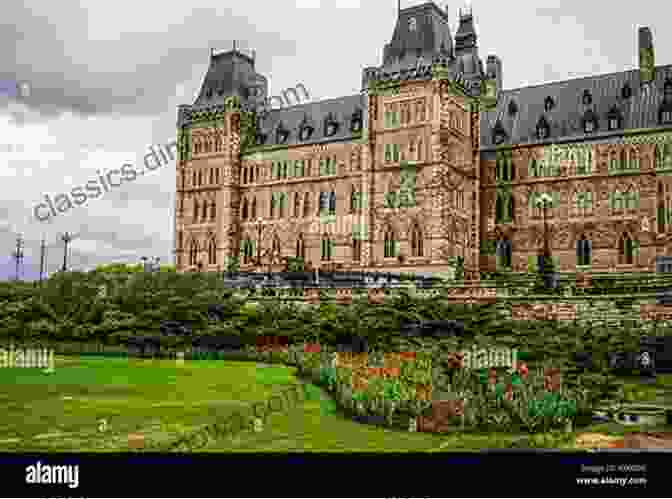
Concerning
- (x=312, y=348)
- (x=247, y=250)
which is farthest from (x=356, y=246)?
(x=312, y=348)

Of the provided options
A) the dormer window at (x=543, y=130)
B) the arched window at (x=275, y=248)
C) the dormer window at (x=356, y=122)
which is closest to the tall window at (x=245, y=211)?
the arched window at (x=275, y=248)

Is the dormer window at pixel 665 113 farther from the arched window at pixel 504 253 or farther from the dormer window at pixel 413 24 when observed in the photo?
the dormer window at pixel 413 24

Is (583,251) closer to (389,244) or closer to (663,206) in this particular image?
(663,206)

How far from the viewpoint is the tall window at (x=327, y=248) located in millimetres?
60906

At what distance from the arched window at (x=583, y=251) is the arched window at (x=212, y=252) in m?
29.3

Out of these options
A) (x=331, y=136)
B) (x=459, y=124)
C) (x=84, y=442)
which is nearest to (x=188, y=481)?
(x=84, y=442)

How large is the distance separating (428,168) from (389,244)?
20.1 feet

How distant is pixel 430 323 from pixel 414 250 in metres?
24.1

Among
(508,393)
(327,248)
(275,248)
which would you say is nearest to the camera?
(508,393)

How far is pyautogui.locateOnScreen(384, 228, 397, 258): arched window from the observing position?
184 feet

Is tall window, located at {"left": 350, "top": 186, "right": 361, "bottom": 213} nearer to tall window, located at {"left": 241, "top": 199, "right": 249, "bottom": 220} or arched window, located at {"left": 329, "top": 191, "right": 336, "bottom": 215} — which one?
arched window, located at {"left": 329, "top": 191, "right": 336, "bottom": 215}

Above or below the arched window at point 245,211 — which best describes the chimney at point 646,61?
above

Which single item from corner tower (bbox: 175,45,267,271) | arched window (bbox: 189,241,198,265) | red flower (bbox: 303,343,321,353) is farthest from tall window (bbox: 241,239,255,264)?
red flower (bbox: 303,343,321,353)

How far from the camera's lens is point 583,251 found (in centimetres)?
5644
